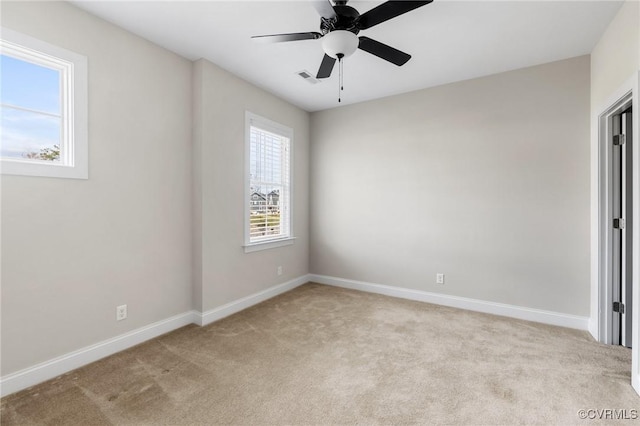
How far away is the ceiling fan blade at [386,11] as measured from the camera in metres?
1.74

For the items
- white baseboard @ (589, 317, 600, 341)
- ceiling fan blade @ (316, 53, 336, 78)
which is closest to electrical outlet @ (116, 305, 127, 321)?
ceiling fan blade @ (316, 53, 336, 78)

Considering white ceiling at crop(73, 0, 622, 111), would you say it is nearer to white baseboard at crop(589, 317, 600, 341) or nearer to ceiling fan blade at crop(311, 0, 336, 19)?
ceiling fan blade at crop(311, 0, 336, 19)

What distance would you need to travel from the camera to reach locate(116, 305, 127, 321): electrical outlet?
101 inches

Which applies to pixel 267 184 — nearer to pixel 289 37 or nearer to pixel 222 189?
pixel 222 189

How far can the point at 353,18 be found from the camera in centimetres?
195

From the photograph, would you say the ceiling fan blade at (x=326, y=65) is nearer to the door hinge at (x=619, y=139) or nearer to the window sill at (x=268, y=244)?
the window sill at (x=268, y=244)

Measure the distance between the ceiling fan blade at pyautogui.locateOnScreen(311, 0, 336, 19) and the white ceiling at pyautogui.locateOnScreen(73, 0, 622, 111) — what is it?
442mm

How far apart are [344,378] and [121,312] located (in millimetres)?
1999

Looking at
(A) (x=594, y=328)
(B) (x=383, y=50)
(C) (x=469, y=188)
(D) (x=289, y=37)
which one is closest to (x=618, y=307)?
(A) (x=594, y=328)

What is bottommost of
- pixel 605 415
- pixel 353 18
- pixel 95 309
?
pixel 605 415

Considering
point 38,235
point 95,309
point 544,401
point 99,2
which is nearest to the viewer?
point 544,401

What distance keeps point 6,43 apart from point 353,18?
7.62 ft

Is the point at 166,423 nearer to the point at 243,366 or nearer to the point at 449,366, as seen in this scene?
the point at 243,366

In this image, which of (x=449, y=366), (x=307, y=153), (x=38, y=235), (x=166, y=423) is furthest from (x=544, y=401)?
(x=307, y=153)
